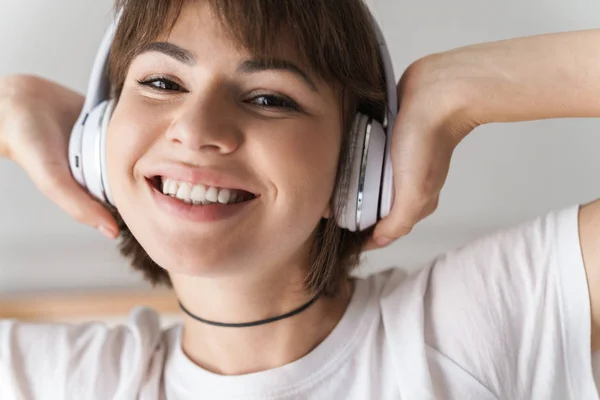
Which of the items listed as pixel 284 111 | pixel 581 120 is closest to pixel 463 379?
pixel 284 111

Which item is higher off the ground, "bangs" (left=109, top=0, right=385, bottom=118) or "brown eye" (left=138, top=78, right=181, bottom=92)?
"bangs" (left=109, top=0, right=385, bottom=118)

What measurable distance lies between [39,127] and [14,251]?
0.65 m

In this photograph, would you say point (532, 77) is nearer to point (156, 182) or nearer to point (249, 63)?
point (249, 63)

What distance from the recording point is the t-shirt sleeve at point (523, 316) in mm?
920

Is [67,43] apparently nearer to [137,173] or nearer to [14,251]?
[14,251]

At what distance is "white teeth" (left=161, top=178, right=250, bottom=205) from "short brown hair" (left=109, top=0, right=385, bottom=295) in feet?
0.61

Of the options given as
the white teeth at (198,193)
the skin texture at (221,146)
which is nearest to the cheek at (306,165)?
the skin texture at (221,146)

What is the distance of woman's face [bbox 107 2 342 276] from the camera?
87 centimetres

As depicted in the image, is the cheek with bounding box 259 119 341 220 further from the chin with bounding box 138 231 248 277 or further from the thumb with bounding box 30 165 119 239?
the thumb with bounding box 30 165 119 239

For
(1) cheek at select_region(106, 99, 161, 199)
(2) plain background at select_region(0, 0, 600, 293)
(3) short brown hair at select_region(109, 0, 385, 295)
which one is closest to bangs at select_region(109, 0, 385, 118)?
(3) short brown hair at select_region(109, 0, 385, 295)

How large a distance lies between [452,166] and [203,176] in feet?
2.68

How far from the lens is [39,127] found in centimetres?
107

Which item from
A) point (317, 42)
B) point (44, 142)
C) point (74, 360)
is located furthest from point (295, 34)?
point (74, 360)

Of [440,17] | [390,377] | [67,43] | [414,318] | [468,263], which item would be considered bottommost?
[390,377]
